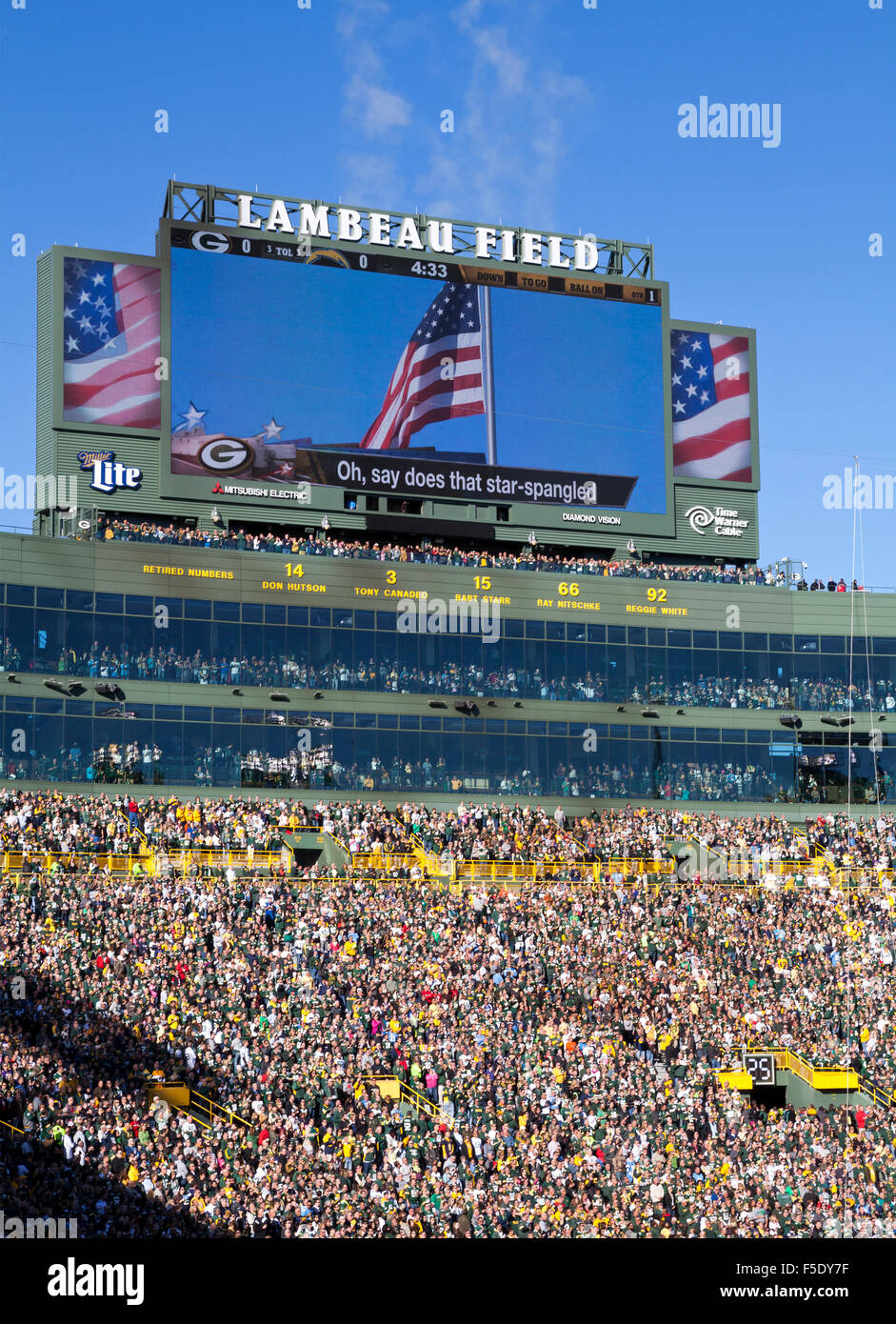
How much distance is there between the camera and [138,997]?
38.4m

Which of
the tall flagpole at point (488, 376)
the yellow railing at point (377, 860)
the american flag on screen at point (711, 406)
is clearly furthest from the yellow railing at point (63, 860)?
the american flag on screen at point (711, 406)

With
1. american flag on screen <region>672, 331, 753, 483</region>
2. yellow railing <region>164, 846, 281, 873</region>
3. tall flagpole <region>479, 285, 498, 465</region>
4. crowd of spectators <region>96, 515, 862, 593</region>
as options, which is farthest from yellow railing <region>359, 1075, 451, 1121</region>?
american flag on screen <region>672, 331, 753, 483</region>

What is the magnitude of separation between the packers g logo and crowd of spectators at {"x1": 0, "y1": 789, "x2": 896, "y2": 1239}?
1134 cm

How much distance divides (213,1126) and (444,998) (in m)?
9.43

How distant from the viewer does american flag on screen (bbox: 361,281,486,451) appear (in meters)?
60.6

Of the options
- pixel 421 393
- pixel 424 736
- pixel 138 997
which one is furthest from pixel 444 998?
pixel 421 393

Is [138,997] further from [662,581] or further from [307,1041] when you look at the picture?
[662,581]

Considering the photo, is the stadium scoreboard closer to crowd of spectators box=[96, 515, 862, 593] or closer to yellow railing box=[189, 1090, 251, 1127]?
crowd of spectators box=[96, 515, 862, 593]

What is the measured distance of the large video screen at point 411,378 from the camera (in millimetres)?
58500

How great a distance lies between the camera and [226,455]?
58250 millimetres

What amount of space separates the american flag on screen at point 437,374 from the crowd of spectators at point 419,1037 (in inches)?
546

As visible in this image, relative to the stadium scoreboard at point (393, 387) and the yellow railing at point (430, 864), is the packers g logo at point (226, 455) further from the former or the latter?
the yellow railing at point (430, 864)

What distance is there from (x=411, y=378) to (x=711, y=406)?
11821mm
